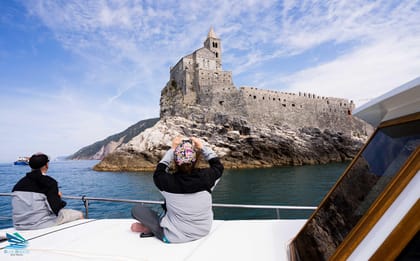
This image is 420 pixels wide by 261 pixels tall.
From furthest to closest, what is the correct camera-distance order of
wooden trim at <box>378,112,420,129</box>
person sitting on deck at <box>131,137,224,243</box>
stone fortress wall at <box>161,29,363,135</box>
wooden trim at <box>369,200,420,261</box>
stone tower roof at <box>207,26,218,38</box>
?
stone tower roof at <box>207,26,218,38</box> → stone fortress wall at <box>161,29,363,135</box> → person sitting on deck at <box>131,137,224,243</box> → wooden trim at <box>378,112,420,129</box> → wooden trim at <box>369,200,420,261</box>

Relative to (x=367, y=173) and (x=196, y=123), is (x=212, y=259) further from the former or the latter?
(x=196, y=123)

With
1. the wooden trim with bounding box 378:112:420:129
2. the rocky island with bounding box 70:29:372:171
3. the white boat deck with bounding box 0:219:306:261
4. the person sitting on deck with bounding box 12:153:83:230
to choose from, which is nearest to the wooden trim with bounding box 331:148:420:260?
the wooden trim with bounding box 378:112:420:129

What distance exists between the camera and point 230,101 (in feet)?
109

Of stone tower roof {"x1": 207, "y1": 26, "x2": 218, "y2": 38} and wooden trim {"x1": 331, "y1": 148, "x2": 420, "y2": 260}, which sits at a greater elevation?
stone tower roof {"x1": 207, "y1": 26, "x2": 218, "y2": 38}

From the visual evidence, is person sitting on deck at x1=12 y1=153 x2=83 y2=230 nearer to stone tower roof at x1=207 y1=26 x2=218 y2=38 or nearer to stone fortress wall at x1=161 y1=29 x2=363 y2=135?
stone fortress wall at x1=161 y1=29 x2=363 y2=135

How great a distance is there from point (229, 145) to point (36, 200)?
28321 mm

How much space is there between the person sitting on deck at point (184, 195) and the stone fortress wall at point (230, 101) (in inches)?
1175

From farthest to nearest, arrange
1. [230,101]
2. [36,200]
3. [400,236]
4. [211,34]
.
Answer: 1. [211,34]
2. [230,101]
3. [36,200]
4. [400,236]

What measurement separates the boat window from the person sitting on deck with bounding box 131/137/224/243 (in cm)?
89

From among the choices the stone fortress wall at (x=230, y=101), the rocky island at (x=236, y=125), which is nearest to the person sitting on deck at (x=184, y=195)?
the rocky island at (x=236, y=125)

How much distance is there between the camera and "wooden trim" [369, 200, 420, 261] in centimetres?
83

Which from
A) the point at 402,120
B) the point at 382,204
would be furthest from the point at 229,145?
the point at 382,204

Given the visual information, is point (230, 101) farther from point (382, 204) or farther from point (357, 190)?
point (382, 204)

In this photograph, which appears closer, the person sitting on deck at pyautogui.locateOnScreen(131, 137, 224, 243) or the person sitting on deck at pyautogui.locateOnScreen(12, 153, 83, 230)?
the person sitting on deck at pyautogui.locateOnScreen(131, 137, 224, 243)
